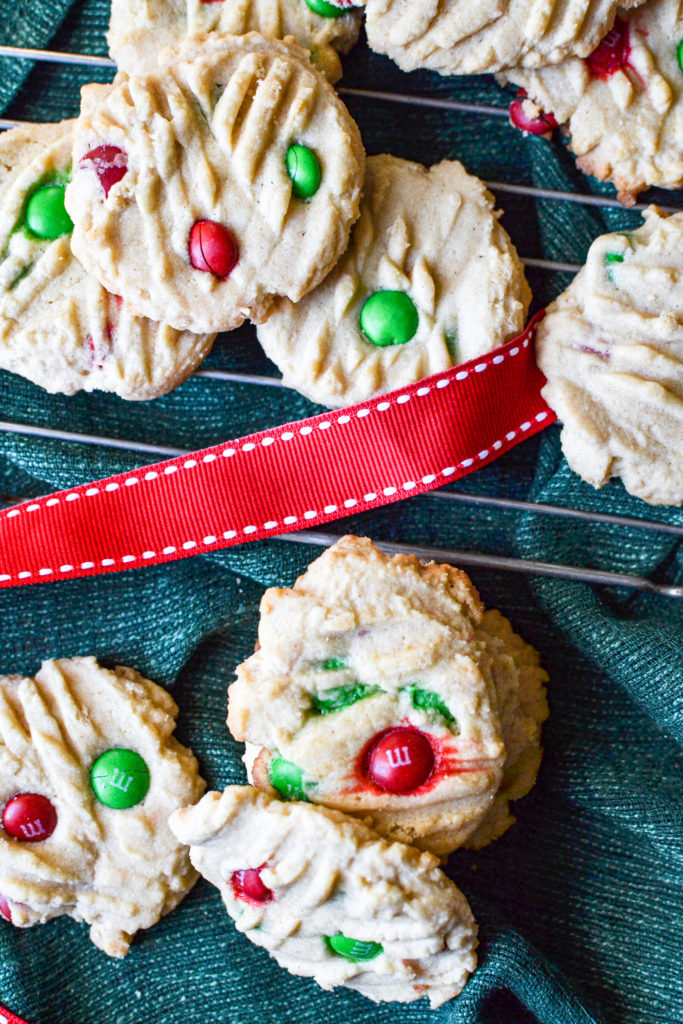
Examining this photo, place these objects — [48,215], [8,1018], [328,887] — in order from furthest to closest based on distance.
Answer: [8,1018] → [48,215] → [328,887]

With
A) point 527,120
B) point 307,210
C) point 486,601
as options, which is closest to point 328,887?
point 486,601

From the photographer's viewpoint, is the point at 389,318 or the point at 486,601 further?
the point at 486,601

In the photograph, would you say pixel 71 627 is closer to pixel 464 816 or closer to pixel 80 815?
pixel 80 815

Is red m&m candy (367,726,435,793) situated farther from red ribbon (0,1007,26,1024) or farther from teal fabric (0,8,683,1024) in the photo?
red ribbon (0,1007,26,1024)

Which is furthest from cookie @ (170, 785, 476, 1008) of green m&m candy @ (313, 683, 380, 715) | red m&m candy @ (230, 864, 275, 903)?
green m&m candy @ (313, 683, 380, 715)

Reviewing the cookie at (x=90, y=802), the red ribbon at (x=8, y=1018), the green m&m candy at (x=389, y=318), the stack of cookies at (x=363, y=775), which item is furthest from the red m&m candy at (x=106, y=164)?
the red ribbon at (x=8, y=1018)

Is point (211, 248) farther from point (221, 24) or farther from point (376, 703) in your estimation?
point (376, 703)

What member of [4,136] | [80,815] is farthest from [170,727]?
[4,136]
